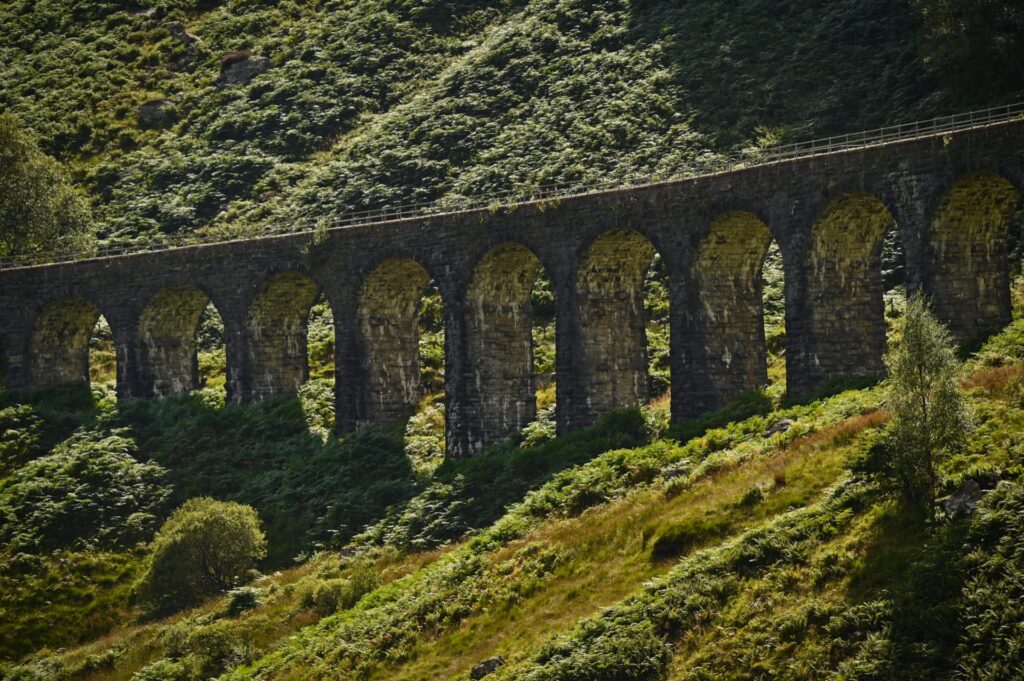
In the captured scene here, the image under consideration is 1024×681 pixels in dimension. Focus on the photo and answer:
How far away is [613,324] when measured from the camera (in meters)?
55.6

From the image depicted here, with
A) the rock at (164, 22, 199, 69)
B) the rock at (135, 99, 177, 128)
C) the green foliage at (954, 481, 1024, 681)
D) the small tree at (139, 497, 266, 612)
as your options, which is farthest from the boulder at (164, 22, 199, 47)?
the green foliage at (954, 481, 1024, 681)

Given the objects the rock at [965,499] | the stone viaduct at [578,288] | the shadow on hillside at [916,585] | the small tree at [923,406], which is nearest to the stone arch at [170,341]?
the stone viaduct at [578,288]

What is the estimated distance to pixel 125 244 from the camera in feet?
309

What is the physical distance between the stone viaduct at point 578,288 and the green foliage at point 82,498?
770cm

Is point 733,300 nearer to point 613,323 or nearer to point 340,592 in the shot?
point 613,323

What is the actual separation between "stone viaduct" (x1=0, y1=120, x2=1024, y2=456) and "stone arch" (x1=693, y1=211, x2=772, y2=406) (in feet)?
0.25

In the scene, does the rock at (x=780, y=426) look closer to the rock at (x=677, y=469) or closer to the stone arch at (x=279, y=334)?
the rock at (x=677, y=469)

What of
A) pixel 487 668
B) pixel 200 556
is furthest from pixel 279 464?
pixel 487 668

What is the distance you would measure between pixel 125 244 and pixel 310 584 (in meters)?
51.4

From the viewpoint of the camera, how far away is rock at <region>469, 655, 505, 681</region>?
121 ft

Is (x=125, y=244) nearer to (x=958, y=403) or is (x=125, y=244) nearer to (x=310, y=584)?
(x=310, y=584)

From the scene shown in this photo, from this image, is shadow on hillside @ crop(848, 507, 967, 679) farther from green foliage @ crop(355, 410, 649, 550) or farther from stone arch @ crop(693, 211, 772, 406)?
green foliage @ crop(355, 410, 649, 550)

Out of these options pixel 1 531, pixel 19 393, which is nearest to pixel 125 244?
pixel 19 393

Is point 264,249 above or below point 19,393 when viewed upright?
above
